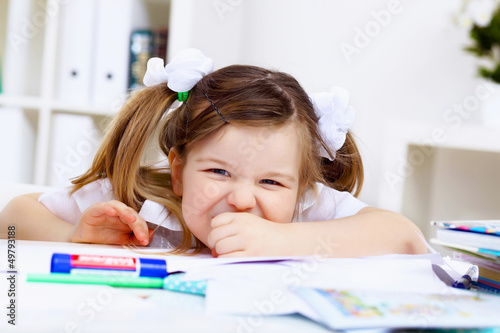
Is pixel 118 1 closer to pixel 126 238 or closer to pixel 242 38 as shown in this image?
pixel 242 38

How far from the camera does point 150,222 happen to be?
95cm

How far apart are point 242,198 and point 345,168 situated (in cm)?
41

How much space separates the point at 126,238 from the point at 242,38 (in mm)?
1587

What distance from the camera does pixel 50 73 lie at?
189 cm

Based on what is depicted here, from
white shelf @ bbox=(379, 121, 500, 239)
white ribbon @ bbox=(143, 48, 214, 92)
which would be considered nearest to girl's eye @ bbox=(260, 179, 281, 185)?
white ribbon @ bbox=(143, 48, 214, 92)

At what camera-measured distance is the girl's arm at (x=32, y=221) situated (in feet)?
3.16

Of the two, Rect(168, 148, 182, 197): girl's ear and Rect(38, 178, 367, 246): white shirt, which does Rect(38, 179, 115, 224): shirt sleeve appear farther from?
Rect(168, 148, 182, 197): girl's ear

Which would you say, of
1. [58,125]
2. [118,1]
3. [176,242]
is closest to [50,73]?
[58,125]

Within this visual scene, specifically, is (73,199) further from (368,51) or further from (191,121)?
(368,51)

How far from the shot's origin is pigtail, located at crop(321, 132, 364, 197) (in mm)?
1093

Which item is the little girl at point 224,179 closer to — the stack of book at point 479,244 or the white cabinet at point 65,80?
the stack of book at point 479,244

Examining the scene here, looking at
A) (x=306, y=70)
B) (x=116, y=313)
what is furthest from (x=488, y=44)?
(x=116, y=313)

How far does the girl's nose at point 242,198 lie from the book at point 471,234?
0.87 ft

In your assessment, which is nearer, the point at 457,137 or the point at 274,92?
the point at 274,92
